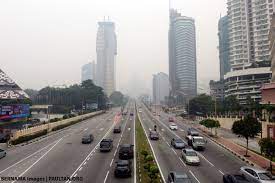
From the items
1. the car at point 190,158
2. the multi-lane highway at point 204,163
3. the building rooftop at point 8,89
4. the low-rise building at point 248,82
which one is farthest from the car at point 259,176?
the low-rise building at point 248,82

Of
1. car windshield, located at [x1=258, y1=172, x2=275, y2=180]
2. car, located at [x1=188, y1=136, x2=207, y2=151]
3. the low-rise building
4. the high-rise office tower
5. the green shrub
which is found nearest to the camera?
car windshield, located at [x1=258, y1=172, x2=275, y2=180]

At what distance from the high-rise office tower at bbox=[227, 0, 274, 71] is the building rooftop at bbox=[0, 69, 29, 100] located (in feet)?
351

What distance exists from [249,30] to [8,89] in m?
118

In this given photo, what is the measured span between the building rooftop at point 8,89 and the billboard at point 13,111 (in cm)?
1441

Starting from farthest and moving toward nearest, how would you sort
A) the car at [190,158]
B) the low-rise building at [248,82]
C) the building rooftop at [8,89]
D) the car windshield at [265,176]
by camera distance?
the low-rise building at [248,82] → the building rooftop at [8,89] → the car at [190,158] → the car windshield at [265,176]

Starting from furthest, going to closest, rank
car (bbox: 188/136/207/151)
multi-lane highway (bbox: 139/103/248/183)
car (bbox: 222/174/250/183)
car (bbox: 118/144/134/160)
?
car (bbox: 188/136/207/151)
car (bbox: 118/144/134/160)
multi-lane highway (bbox: 139/103/248/183)
car (bbox: 222/174/250/183)

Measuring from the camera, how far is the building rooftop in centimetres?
10031

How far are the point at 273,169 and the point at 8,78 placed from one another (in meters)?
96.4

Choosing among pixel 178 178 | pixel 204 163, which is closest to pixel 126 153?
pixel 204 163

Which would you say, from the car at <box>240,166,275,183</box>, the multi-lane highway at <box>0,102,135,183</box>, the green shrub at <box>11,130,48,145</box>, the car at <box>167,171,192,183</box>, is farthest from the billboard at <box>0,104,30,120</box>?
the car at <box>240,166,275,183</box>

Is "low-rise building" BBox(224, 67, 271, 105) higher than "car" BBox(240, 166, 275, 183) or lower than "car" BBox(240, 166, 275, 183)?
higher

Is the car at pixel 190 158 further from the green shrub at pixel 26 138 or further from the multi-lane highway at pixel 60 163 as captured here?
the green shrub at pixel 26 138

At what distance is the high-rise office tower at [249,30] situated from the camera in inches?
6299

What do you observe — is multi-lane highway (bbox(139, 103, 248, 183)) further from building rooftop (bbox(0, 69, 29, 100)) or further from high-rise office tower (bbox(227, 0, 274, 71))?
high-rise office tower (bbox(227, 0, 274, 71))
